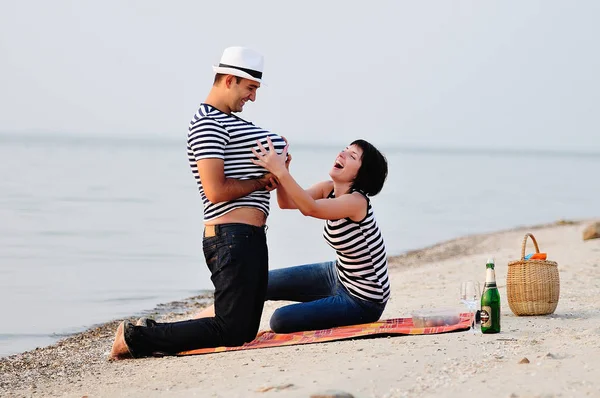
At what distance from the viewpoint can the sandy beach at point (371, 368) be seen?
179 inches

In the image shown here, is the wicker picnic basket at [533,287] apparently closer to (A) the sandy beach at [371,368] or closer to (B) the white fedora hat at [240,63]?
(A) the sandy beach at [371,368]

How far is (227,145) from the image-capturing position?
18.6 ft

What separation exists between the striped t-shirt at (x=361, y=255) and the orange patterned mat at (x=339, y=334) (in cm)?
22

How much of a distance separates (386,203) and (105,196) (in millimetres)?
8686

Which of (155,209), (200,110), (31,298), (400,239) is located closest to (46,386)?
(200,110)

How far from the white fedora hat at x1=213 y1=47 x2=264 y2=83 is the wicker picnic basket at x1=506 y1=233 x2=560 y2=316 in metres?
2.34

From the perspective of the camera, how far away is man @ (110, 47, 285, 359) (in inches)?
220

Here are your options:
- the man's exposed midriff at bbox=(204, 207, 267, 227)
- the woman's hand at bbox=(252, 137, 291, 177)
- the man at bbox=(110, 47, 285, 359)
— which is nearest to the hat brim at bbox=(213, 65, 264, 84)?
the man at bbox=(110, 47, 285, 359)

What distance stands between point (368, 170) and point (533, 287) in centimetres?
153

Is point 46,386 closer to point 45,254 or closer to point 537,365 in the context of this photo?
point 537,365

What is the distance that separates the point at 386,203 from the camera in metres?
29.0

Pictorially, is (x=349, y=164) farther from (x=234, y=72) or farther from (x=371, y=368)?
(x=371, y=368)

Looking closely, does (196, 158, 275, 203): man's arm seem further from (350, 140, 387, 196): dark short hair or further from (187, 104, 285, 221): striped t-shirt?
(350, 140, 387, 196): dark short hair

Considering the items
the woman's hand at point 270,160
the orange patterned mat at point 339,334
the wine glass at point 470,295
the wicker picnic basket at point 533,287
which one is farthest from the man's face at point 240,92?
the wicker picnic basket at point 533,287
